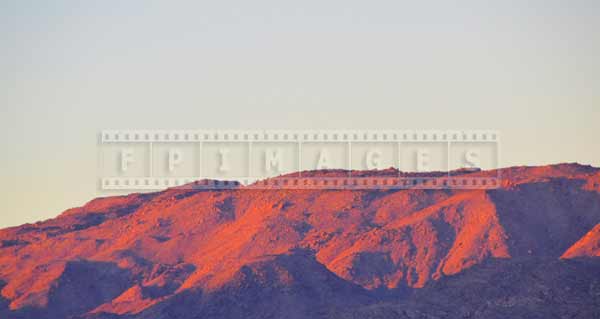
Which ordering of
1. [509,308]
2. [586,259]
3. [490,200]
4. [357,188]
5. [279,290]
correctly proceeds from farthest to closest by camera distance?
[357,188]
[490,200]
[279,290]
[586,259]
[509,308]

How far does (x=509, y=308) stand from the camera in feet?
352

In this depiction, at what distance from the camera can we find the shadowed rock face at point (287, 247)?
126250mm

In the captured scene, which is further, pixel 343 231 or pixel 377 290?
pixel 343 231

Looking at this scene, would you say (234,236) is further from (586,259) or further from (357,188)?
(586,259)

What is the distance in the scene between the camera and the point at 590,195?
149375mm

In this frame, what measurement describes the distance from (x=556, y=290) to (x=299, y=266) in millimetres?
28375

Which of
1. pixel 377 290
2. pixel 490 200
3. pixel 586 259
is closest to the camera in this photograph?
pixel 586 259

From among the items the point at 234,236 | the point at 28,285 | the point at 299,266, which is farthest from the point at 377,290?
the point at 28,285

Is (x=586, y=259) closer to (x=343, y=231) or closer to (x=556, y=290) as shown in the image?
(x=556, y=290)

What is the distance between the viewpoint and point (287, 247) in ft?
494

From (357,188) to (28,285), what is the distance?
40.2m

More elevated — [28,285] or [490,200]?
[490,200]

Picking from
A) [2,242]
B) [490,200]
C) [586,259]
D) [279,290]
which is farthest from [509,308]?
[2,242]

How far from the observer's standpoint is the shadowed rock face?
4970 inches
